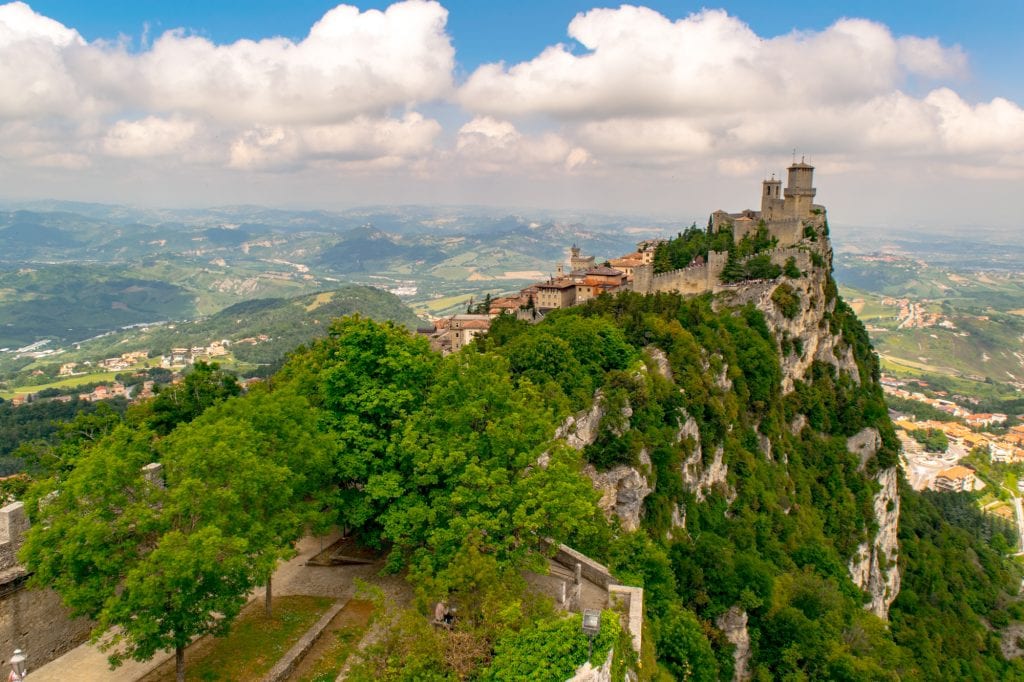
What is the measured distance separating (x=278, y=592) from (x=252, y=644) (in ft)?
9.70

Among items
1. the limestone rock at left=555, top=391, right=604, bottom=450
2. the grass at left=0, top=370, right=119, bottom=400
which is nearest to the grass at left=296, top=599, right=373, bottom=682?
the limestone rock at left=555, top=391, right=604, bottom=450

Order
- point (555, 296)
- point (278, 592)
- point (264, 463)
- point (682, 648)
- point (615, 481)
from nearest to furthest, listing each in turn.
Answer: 1. point (264, 463)
2. point (278, 592)
3. point (682, 648)
4. point (615, 481)
5. point (555, 296)

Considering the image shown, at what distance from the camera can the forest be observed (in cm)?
1532

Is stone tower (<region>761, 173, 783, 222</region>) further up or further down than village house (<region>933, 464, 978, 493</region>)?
further up

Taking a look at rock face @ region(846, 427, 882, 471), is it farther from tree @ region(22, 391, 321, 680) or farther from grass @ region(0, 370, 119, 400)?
grass @ region(0, 370, 119, 400)

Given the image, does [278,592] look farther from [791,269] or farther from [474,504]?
[791,269]

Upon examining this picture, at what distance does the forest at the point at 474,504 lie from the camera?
15320 millimetres

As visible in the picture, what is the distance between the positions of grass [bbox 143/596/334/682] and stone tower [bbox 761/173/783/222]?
68221 millimetres

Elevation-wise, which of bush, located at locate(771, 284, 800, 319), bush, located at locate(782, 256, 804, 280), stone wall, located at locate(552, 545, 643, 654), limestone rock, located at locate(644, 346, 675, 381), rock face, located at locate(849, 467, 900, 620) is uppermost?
bush, located at locate(782, 256, 804, 280)

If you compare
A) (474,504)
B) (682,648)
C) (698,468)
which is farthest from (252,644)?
(698,468)

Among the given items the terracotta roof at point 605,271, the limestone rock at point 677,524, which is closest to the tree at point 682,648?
the limestone rock at point 677,524

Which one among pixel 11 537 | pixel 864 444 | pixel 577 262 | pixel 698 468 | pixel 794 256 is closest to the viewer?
pixel 11 537

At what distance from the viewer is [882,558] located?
60062 millimetres

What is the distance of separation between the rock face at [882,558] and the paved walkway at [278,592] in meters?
43.9
